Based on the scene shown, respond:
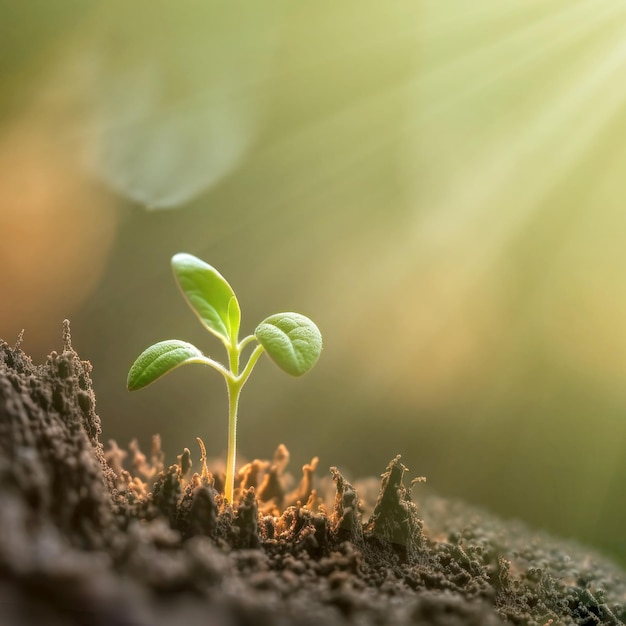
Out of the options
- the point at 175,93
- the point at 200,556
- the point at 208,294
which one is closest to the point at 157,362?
A: the point at 208,294

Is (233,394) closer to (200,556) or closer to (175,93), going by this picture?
(200,556)

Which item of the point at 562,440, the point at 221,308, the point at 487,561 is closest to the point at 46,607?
the point at 221,308

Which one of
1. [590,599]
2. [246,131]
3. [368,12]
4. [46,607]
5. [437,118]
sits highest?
[368,12]

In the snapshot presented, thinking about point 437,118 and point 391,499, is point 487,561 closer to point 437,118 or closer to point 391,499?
point 391,499

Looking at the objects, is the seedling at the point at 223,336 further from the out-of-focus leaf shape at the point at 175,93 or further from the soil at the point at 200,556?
the out-of-focus leaf shape at the point at 175,93

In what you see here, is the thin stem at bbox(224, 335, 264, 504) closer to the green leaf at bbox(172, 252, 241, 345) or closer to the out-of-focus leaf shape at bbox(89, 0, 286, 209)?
the green leaf at bbox(172, 252, 241, 345)

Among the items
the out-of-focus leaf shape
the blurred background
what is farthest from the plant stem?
the out-of-focus leaf shape
